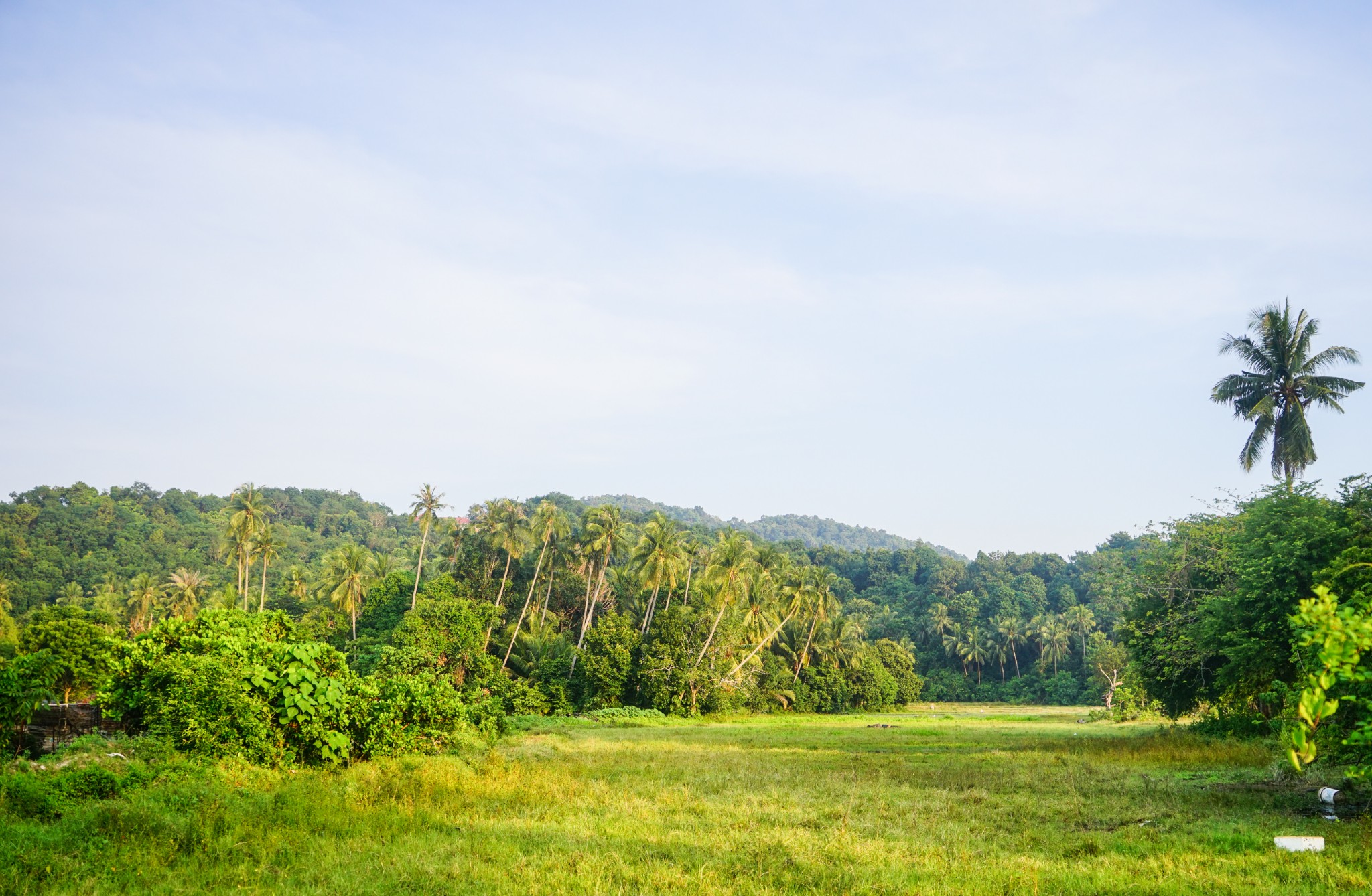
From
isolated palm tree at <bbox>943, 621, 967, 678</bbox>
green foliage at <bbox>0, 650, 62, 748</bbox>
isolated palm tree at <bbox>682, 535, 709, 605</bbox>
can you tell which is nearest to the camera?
green foliage at <bbox>0, 650, 62, 748</bbox>

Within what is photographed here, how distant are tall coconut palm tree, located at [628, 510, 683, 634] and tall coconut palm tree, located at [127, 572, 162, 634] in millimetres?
46331

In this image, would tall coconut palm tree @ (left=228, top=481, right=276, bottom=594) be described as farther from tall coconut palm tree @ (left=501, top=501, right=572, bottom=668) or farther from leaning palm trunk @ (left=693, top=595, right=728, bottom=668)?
leaning palm trunk @ (left=693, top=595, right=728, bottom=668)

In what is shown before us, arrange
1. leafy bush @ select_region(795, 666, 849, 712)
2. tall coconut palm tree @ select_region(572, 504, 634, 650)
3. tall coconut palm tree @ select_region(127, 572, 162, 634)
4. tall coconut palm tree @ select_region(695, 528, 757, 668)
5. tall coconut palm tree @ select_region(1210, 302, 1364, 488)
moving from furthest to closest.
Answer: leafy bush @ select_region(795, 666, 849, 712) < tall coconut palm tree @ select_region(127, 572, 162, 634) < tall coconut palm tree @ select_region(572, 504, 634, 650) < tall coconut palm tree @ select_region(695, 528, 757, 668) < tall coconut palm tree @ select_region(1210, 302, 1364, 488)

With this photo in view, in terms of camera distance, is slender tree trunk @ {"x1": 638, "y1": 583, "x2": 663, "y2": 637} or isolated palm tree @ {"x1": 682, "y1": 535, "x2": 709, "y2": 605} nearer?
slender tree trunk @ {"x1": 638, "y1": 583, "x2": 663, "y2": 637}

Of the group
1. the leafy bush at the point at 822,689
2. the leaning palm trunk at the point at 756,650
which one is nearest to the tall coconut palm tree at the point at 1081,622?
the leafy bush at the point at 822,689

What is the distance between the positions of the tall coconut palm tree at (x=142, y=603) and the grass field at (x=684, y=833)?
71263mm

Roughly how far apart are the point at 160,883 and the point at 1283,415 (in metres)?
39.4

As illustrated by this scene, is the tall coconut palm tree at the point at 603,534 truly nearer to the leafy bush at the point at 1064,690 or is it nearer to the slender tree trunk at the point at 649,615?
the slender tree trunk at the point at 649,615

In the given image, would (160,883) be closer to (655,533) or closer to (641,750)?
(641,750)

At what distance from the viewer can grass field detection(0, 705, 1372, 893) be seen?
879 centimetres

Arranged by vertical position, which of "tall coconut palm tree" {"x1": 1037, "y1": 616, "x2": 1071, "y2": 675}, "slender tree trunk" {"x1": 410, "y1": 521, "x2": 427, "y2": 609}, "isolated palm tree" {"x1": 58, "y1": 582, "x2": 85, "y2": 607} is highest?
"slender tree trunk" {"x1": 410, "y1": 521, "x2": 427, "y2": 609}

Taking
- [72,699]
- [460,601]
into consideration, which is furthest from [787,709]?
[72,699]

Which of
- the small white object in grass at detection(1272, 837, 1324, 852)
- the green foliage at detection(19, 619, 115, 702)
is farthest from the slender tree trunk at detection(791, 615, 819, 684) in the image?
the small white object in grass at detection(1272, 837, 1324, 852)

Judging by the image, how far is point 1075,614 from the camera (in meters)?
103
